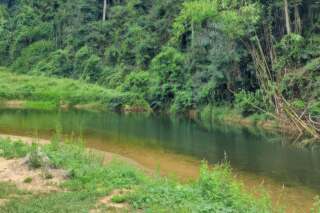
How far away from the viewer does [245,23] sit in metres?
33.1

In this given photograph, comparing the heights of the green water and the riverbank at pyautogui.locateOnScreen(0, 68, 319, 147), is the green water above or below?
below

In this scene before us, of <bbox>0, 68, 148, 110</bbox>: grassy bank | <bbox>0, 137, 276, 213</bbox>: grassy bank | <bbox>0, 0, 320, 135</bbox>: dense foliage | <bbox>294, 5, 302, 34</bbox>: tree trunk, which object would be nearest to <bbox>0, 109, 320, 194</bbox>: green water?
<bbox>0, 0, 320, 135</bbox>: dense foliage

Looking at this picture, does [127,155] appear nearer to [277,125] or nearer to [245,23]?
[277,125]

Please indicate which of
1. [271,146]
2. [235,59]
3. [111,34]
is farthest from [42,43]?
[271,146]

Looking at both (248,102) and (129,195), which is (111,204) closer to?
(129,195)

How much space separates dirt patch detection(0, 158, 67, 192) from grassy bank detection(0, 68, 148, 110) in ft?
98.7

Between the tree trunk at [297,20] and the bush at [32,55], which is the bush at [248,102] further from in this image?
the bush at [32,55]

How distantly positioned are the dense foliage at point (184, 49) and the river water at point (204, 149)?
13.2 ft

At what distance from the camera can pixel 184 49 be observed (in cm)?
4459

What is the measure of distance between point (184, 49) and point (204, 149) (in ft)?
78.3

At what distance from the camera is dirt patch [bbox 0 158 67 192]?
1112 cm

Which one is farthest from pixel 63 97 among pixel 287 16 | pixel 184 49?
pixel 287 16

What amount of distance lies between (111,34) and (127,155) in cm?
3794

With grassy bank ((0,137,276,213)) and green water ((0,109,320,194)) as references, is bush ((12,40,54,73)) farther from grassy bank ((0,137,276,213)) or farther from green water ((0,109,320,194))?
grassy bank ((0,137,276,213))
